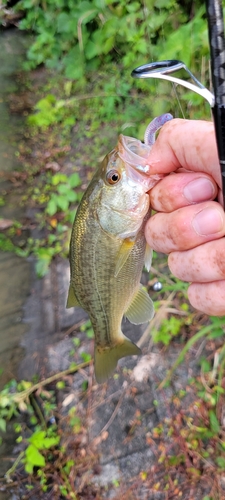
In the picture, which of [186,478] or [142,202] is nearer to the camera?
[142,202]

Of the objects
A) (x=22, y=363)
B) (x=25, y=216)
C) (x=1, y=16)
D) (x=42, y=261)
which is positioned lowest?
(x=22, y=363)

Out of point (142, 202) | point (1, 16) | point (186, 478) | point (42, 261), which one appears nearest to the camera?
point (142, 202)

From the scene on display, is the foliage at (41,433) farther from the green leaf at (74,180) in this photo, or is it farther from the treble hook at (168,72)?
the treble hook at (168,72)

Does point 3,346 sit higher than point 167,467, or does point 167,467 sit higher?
point 3,346

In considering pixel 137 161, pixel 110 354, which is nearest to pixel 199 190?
pixel 137 161

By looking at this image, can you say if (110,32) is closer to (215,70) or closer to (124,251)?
(124,251)

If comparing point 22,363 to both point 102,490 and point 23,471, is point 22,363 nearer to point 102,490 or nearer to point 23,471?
point 23,471

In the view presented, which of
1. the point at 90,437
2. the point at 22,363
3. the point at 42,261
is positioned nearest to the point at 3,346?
the point at 22,363

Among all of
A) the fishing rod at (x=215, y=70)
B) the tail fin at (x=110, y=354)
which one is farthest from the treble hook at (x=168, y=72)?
the tail fin at (x=110, y=354)
